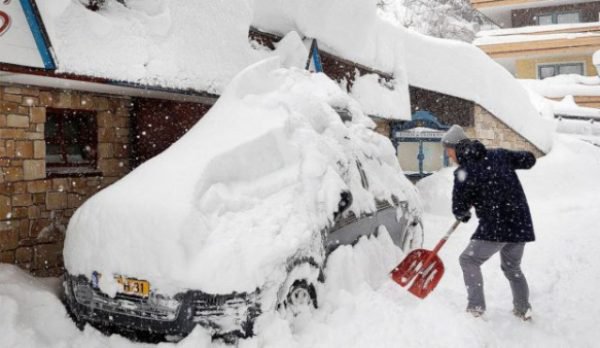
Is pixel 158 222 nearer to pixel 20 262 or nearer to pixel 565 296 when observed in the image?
pixel 20 262

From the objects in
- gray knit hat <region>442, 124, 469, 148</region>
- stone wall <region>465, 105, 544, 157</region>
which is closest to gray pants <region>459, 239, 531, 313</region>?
gray knit hat <region>442, 124, 469, 148</region>

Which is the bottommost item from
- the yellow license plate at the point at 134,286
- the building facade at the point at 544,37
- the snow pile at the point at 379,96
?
the yellow license plate at the point at 134,286

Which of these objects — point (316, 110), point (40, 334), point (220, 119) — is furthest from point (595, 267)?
point (40, 334)

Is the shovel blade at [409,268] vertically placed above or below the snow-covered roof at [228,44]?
below

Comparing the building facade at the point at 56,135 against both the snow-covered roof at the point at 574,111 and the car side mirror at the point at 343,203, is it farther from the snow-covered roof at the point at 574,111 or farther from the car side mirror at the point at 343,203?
the snow-covered roof at the point at 574,111

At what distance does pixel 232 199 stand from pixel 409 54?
33.1ft

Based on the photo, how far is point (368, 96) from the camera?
11156 mm

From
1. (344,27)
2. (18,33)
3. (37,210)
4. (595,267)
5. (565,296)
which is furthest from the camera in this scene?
(344,27)

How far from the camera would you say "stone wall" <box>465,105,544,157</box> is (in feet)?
44.9

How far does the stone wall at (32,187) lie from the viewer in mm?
5434

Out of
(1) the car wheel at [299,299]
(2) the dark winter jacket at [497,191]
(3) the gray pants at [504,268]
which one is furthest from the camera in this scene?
(3) the gray pants at [504,268]

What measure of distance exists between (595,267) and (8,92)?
23.7ft

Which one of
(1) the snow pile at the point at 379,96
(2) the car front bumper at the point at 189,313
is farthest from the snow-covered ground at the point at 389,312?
(1) the snow pile at the point at 379,96

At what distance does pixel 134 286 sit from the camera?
3748 millimetres
